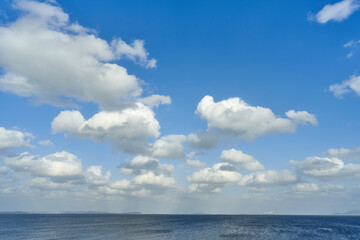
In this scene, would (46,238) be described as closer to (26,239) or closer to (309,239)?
(26,239)

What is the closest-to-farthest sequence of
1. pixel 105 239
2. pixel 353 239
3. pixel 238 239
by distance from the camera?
pixel 105 239
pixel 238 239
pixel 353 239

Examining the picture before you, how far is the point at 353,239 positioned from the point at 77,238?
4221 inches

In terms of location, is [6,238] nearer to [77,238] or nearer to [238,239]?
[77,238]

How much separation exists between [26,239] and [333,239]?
117m

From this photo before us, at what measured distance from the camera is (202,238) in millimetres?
101375

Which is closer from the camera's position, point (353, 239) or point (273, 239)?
point (273, 239)

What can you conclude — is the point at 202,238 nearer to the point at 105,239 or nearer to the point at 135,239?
the point at 135,239

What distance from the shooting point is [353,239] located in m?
106

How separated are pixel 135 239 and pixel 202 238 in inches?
1003


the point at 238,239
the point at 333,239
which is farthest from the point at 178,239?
the point at 333,239

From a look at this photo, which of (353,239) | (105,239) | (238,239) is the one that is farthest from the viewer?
(353,239)

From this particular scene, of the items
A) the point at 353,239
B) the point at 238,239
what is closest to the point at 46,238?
the point at 238,239

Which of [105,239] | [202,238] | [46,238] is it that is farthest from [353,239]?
[46,238]

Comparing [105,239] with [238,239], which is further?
[238,239]
